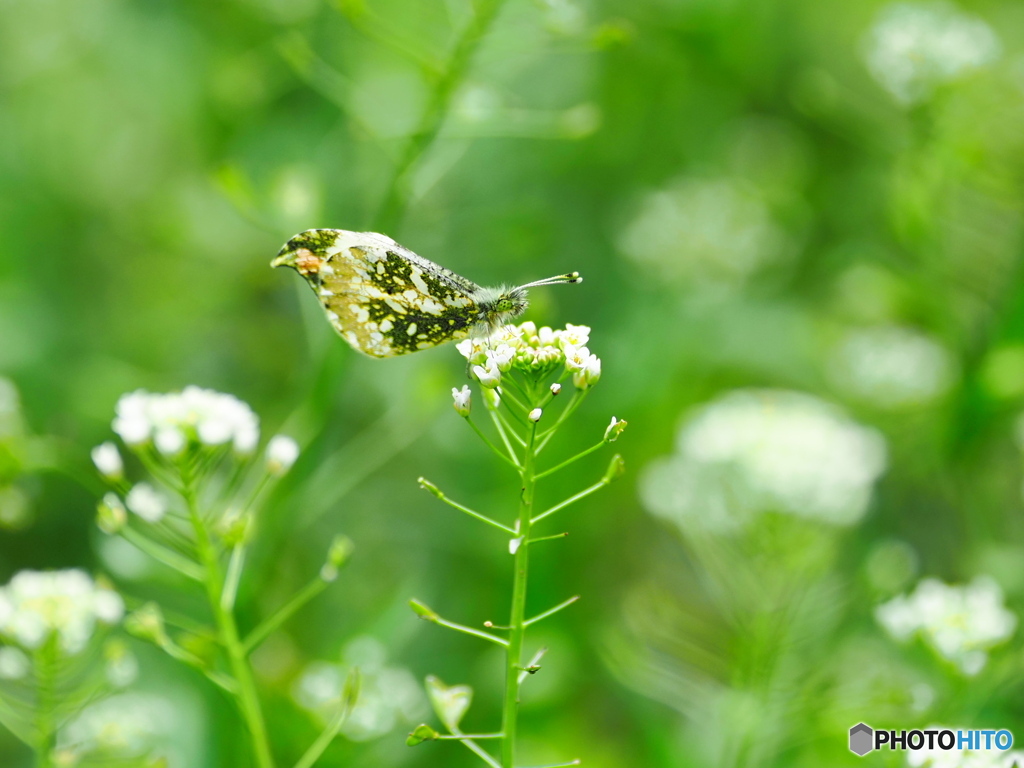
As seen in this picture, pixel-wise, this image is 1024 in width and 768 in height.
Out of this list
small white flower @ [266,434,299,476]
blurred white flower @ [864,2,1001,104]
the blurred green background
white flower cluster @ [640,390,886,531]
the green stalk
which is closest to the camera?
the green stalk

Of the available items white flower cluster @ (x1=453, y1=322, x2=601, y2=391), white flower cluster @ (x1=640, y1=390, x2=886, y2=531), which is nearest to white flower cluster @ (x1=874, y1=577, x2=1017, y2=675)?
white flower cluster @ (x1=640, y1=390, x2=886, y2=531)

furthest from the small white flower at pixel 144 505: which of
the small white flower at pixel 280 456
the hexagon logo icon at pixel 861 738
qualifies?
the hexagon logo icon at pixel 861 738

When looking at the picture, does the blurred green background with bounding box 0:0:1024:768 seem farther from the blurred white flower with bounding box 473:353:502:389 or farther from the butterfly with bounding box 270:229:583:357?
the blurred white flower with bounding box 473:353:502:389

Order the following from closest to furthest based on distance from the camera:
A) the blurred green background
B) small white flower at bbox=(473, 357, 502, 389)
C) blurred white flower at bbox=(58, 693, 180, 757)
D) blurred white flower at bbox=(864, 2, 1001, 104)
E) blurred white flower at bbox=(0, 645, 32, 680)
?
small white flower at bbox=(473, 357, 502, 389) < blurred white flower at bbox=(0, 645, 32, 680) < blurred white flower at bbox=(58, 693, 180, 757) < the blurred green background < blurred white flower at bbox=(864, 2, 1001, 104)

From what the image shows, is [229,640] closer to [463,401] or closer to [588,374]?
[463,401]

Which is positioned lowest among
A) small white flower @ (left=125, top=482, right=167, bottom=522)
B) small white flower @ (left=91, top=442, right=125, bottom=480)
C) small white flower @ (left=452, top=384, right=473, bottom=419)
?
small white flower @ (left=125, top=482, right=167, bottom=522)

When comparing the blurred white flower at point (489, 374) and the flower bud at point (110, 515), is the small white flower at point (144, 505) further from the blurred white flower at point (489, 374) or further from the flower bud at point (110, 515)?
the blurred white flower at point (489, 374)
